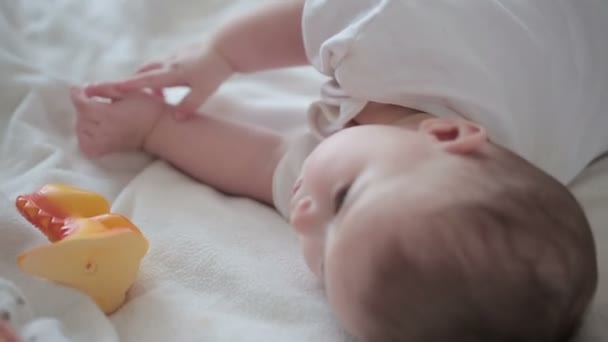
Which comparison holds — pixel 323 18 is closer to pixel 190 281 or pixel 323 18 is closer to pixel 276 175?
pixel 276 175

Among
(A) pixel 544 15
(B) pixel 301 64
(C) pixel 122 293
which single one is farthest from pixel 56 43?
(A) pixel 544 15

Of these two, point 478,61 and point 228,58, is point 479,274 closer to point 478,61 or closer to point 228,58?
point 478,61

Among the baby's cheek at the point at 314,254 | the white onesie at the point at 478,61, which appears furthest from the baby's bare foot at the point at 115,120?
the baby's cheek at the point at 314,254

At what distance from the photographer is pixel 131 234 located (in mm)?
694

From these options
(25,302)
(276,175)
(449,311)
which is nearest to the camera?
(449,311)

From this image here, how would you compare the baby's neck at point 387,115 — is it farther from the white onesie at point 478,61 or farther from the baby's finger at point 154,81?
the baby's finger at point 154,81

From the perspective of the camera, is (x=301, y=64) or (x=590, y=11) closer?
(x=590, y=11)

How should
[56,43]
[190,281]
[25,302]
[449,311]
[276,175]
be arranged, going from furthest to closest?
[56,43] → [276,175] → [190,281] → [25,302] → [449,311]

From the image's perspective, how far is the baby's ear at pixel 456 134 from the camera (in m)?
0.64

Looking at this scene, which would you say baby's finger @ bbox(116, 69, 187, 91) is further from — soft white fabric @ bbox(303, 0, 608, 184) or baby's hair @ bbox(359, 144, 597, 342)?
baby's hair @ bbox(359, 144, 597, 342)

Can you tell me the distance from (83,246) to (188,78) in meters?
0.36

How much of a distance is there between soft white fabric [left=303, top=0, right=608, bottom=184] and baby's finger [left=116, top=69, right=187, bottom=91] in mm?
208

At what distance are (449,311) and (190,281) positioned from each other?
318mm

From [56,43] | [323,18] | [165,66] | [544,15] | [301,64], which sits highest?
[544,15]
